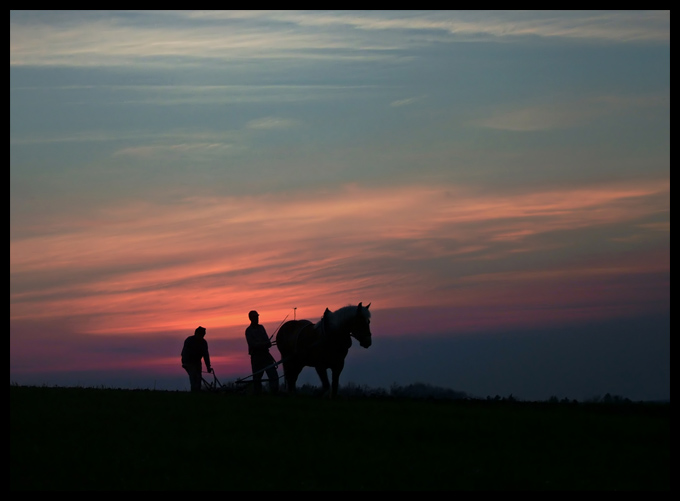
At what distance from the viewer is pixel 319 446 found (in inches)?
592

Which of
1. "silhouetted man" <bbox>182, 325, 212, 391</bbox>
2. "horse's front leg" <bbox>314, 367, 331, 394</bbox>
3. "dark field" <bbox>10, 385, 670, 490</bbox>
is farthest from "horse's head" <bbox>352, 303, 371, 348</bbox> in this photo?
"silhouetted man" <bbox>182, 325, 212, 391</bbox>

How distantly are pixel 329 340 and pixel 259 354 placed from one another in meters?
3.27

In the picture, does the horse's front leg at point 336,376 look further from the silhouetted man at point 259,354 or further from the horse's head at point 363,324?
the silhouetted man at point 259,354

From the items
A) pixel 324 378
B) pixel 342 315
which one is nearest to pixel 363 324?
pixel 342 315

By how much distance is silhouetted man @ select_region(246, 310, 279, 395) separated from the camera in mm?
24828

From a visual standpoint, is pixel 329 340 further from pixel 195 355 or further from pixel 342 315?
pixel 195 355

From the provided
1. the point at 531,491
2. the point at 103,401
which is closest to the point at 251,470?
the point at 531,491

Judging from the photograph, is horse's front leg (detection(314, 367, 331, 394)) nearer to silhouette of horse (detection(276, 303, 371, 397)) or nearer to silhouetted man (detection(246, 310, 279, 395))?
silhouette of horse (detection(276, 303, 371, 397))

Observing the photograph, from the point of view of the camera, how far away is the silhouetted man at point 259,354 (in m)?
24.8

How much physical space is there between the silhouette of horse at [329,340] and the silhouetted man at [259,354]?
0.70 meters

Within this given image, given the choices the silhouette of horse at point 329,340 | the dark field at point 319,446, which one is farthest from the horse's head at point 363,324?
the dark field at point 319,446

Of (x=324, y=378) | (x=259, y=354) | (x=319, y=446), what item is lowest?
(x=319, y=446)

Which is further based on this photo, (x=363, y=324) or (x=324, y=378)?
(x=324, y=378)
